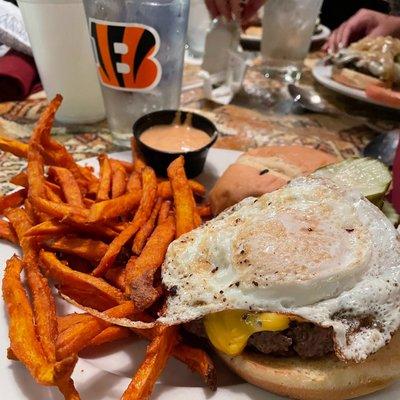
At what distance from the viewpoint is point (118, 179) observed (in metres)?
1.62

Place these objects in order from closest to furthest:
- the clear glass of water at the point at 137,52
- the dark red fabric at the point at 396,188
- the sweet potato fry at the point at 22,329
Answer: the sweet potato fry at the point at 22,329 → the dark red fabric at the point at 396,188 → the clear glass of water at the point at 137,52

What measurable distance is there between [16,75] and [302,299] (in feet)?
7.23

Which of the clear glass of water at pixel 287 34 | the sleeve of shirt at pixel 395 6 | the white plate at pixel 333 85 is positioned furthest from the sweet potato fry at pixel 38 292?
the sleeve of shirt at pixel 395 6

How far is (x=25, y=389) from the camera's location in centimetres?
107

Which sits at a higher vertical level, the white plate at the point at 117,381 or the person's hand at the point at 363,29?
the white plate at the point at 117,381

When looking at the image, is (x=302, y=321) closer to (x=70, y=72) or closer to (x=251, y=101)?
(x=70, y=72)

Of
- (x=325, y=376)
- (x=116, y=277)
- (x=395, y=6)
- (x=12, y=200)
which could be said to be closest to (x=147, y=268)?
(x=116, y=277)

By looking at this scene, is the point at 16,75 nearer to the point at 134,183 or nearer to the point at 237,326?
the point at 134,183

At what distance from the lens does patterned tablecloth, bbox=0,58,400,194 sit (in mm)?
2387

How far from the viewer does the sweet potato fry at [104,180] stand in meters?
1.52

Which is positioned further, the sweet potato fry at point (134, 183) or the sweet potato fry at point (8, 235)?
the sweet potato fry at point (134, 183)

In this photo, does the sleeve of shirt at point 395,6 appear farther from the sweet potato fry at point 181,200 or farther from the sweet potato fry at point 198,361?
the sweet potato fry at point 198,361

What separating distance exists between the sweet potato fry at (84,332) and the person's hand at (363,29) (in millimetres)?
2806

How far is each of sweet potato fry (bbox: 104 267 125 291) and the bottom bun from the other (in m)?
0.41
